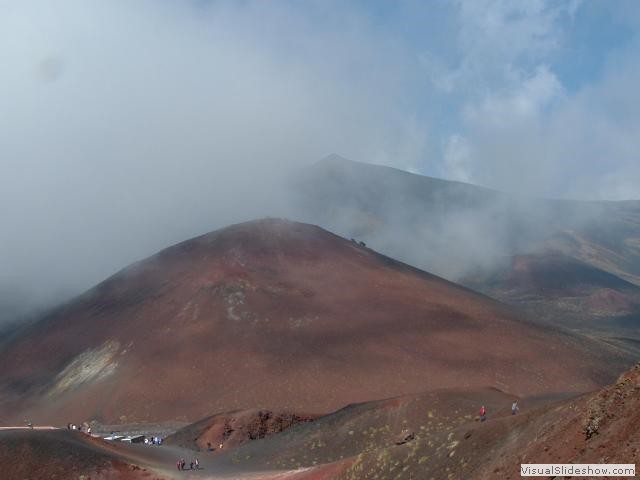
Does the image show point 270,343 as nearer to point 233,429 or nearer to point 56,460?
point 233,429

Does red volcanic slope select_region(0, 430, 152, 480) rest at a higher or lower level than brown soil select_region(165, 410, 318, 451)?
higher

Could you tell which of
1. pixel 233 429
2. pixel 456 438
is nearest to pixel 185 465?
pixel 233 429

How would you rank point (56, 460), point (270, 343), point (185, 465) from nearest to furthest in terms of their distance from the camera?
point (56, 460) → point (185, 465) → point (270, 343)

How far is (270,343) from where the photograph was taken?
220 feet

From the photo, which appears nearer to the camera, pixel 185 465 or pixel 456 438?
pixel 456 438

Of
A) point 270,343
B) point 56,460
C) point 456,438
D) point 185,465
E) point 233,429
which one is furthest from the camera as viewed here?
point 270,343

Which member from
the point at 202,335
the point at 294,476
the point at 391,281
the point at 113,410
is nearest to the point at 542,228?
the point at 391,281

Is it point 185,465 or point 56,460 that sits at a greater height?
point 56,460

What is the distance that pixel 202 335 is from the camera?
70.0m

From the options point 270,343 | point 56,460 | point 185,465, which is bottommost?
point 185,465

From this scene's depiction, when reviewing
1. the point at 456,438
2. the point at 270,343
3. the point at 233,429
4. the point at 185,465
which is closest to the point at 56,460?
the point at 185,465

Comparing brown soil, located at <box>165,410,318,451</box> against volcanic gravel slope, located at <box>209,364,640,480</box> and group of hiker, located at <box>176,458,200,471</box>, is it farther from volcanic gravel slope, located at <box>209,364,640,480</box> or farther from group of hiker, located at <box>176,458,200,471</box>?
group of hiker, located at <box>176,458,200,471</box>

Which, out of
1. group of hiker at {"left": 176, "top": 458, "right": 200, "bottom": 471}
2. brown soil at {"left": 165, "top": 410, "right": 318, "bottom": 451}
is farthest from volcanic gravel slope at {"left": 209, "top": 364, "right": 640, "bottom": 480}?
brown soil at {"left": 165, "top": 410, "right": 318, "bottom": 451}

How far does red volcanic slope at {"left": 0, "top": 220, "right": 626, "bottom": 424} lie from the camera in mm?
59562
